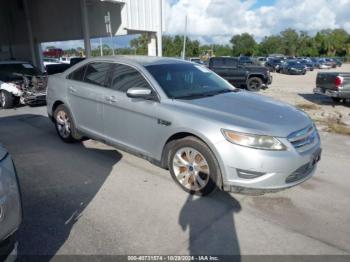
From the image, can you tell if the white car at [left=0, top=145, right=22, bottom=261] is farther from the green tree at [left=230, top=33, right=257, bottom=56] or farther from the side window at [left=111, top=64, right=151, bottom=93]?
the green tree at [left=230, top=33, right=257, bottom=56]

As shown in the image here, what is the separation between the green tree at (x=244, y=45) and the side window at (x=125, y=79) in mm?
93201

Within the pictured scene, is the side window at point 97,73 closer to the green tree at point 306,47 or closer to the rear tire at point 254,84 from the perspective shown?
the rear tire at point 254,84

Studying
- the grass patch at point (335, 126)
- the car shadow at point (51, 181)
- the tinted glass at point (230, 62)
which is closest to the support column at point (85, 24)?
the tinted glass at point (230, 62)

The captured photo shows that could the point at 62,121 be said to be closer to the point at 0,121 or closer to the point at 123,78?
the point at 123,78

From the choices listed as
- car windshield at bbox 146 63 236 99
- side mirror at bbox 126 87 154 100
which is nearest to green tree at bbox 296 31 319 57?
car windshield at bbox 146 63 236 99

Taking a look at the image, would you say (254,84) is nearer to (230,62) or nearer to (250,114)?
(230,62)

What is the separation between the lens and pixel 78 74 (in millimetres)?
5523

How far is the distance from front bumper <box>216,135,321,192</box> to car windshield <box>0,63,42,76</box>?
30.2 ft

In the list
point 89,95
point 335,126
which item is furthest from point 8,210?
point 335,126

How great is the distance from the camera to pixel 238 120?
11.7ft

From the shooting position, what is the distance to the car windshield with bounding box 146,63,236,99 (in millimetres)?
4328

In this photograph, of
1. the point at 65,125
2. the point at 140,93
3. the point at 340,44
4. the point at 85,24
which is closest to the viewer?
the point at 140,93

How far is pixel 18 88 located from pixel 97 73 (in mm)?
5918

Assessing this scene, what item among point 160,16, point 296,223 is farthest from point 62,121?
point 160,16
